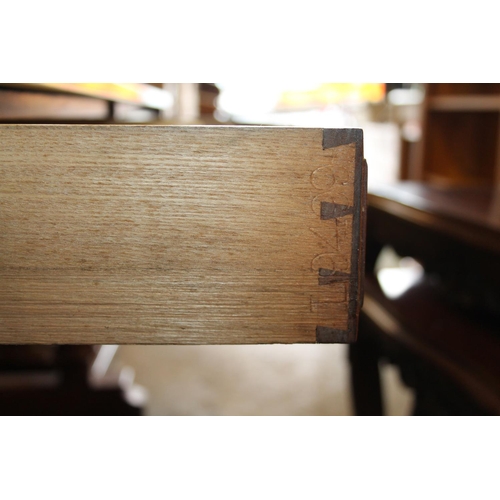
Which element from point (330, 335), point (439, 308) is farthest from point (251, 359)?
point (330, 335)

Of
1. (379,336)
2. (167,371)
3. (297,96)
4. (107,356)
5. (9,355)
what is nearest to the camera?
(379,336)

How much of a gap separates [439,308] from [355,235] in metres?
1.44

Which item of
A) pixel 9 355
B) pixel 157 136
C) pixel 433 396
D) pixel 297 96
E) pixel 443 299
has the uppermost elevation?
pixel 297 96

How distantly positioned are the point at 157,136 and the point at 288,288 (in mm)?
146

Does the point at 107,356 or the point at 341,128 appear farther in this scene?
the point at 107,356

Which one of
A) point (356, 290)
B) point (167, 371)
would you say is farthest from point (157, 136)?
point (167, 371)

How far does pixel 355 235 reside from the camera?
41cm

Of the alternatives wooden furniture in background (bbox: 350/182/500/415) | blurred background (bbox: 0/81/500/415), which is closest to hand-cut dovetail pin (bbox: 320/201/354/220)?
blurred background (bbox: 0/81/500/415)

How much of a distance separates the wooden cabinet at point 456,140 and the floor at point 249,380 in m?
1.35

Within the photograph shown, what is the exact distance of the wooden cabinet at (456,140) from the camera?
3.42m

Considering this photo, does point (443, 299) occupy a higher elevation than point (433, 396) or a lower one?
higher

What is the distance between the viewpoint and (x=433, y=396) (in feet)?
4.83

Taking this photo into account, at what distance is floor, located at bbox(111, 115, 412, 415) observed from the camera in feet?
8.18

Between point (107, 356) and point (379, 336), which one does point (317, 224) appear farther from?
point (107, 356)
